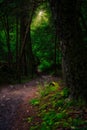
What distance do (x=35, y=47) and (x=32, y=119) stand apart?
11687 millimetres

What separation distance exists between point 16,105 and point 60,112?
2.41 m

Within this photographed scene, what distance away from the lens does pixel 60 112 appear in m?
7.07

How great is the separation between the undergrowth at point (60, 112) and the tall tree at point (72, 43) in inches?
15.7

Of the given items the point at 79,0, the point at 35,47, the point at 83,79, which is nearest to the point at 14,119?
the point at 83,79

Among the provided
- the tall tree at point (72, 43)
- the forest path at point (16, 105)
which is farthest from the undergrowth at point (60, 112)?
the tall tree at point (72, 43)

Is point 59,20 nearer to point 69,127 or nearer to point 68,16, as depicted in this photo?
point 68,16

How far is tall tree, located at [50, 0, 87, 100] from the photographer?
6.76 metres

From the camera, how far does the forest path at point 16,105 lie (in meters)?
7.58

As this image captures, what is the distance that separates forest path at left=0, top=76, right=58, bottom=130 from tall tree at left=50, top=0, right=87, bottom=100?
1740 millimetres

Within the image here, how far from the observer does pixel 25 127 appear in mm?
7164

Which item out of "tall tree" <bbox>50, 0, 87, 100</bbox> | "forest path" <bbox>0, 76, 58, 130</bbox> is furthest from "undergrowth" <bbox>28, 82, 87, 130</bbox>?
"tall tree" <bbox>50, 0, 87, 100</bbox>

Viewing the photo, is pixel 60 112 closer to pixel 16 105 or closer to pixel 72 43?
pixel 72 43

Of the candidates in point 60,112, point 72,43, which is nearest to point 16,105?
point 60,112

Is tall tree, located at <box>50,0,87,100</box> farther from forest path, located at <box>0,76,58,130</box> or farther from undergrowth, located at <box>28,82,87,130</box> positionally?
forest path, located at <box>0,76,58,130</box>
